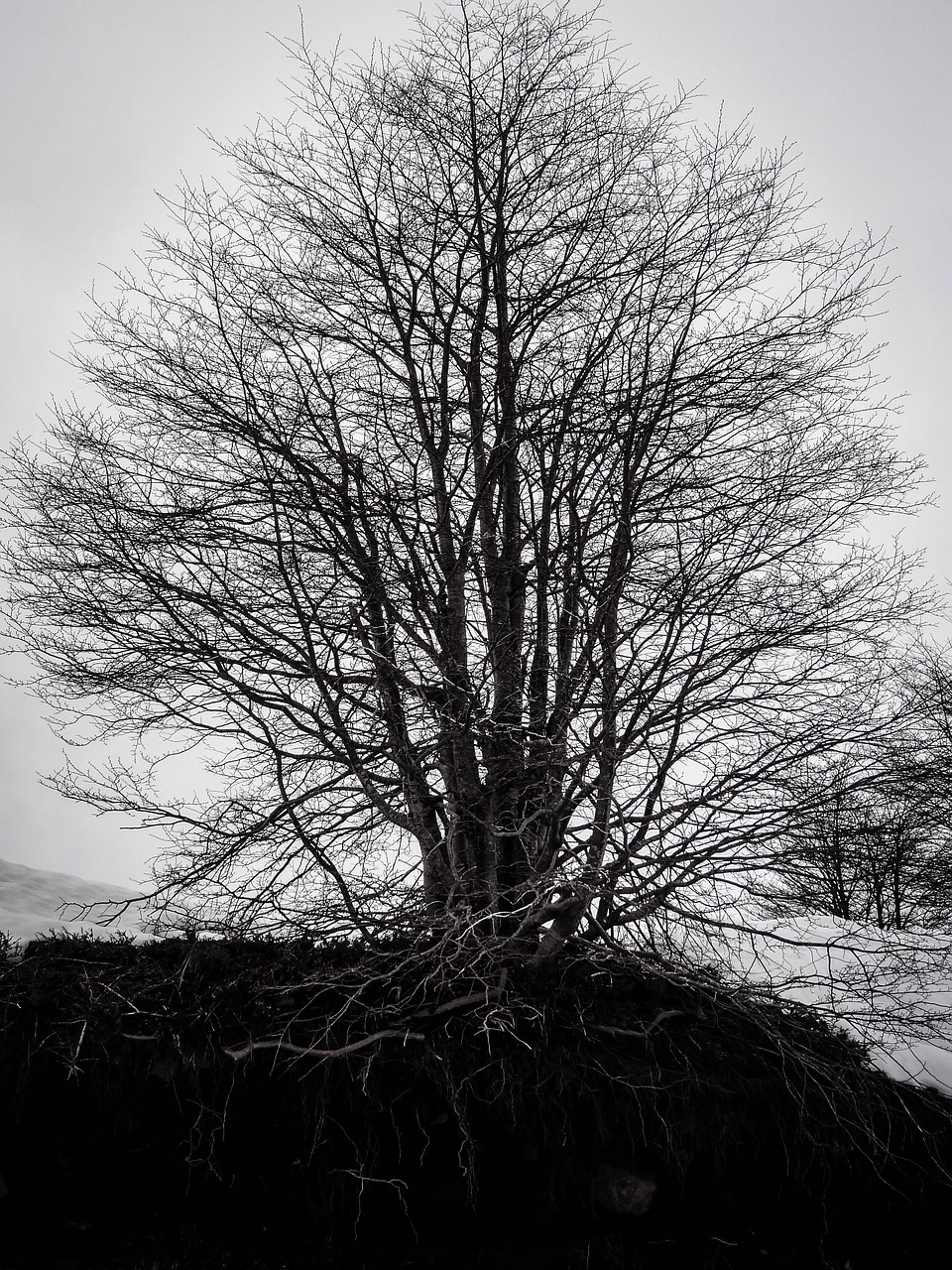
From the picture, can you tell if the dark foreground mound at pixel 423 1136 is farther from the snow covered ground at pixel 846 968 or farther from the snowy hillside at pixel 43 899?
the snowy hillside at pixel 43 899

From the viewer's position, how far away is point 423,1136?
4633 millimetres

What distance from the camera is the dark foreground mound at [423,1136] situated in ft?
14.8

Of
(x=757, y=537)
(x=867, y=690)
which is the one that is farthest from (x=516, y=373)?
(x=867, y=690)

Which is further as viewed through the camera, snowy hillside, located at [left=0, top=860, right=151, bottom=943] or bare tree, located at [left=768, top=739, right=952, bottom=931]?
snowy hillside, located at [left=0, top=860, right=151, bottom=943]

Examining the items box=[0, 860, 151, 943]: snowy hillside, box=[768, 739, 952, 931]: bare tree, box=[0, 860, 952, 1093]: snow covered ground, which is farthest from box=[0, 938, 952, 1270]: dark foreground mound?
box=[0, 860, 151, 943]: snowy hillside

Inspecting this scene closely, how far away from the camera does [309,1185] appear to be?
180 inches

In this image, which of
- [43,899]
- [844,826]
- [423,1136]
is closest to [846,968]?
[844,826]

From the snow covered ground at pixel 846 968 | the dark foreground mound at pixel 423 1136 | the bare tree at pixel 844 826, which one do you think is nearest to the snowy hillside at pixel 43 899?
the snow covered ground at pixel 846 968

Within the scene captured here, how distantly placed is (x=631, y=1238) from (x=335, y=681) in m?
3.42

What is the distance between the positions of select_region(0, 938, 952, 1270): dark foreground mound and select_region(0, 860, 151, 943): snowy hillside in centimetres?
257

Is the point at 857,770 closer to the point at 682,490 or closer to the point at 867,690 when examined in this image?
the point at 867,690

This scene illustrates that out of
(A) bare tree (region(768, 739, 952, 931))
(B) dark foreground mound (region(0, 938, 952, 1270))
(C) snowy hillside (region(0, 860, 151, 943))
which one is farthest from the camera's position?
(C) snowy hillside (region(0, 860, 151, 943))

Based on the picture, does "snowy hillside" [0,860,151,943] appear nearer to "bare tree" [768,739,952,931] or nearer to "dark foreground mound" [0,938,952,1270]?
"dark foreground mound" [0,938,952,1270]

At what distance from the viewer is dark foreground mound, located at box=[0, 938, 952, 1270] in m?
4.52
